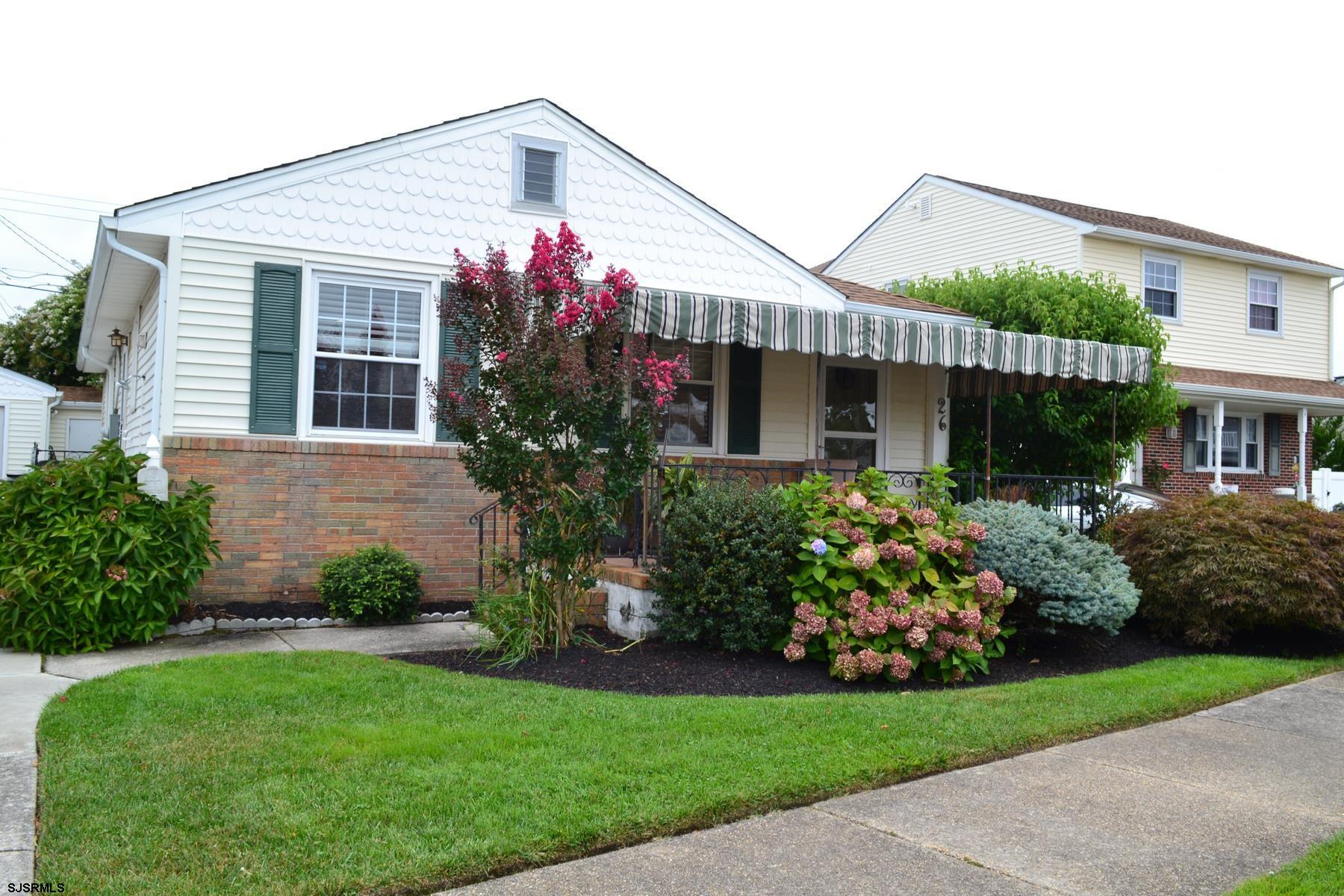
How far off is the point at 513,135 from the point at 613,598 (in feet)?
16.7

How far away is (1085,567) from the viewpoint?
24.5ft

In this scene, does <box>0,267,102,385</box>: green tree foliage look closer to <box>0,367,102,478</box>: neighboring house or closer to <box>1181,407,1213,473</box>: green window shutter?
<box>0,367,102,478</box>: neighboring house

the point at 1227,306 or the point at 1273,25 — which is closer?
the point at 1273,25

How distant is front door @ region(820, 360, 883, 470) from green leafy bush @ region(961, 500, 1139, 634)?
4219 millimetres

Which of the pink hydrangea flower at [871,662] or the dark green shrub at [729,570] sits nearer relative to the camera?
the pink hydrangea flower at [871,662]

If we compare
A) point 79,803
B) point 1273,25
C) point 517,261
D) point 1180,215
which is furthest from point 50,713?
point 1180,215

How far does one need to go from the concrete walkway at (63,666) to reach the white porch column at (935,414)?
6.20 m

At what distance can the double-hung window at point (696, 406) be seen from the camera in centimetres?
1094

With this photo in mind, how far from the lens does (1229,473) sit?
20422 mm

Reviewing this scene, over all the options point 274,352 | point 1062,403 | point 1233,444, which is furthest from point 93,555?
point 1233,444

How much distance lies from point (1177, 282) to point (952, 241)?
4509 mm

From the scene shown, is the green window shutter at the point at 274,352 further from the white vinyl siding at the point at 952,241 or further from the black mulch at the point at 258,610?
the white vinyl siding at the point at 952,241

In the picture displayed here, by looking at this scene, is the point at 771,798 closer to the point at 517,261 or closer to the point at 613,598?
the point at 613,598

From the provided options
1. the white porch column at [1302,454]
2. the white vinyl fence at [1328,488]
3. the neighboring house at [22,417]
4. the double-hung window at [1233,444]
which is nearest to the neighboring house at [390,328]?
the double-hung window at [1233,444]
